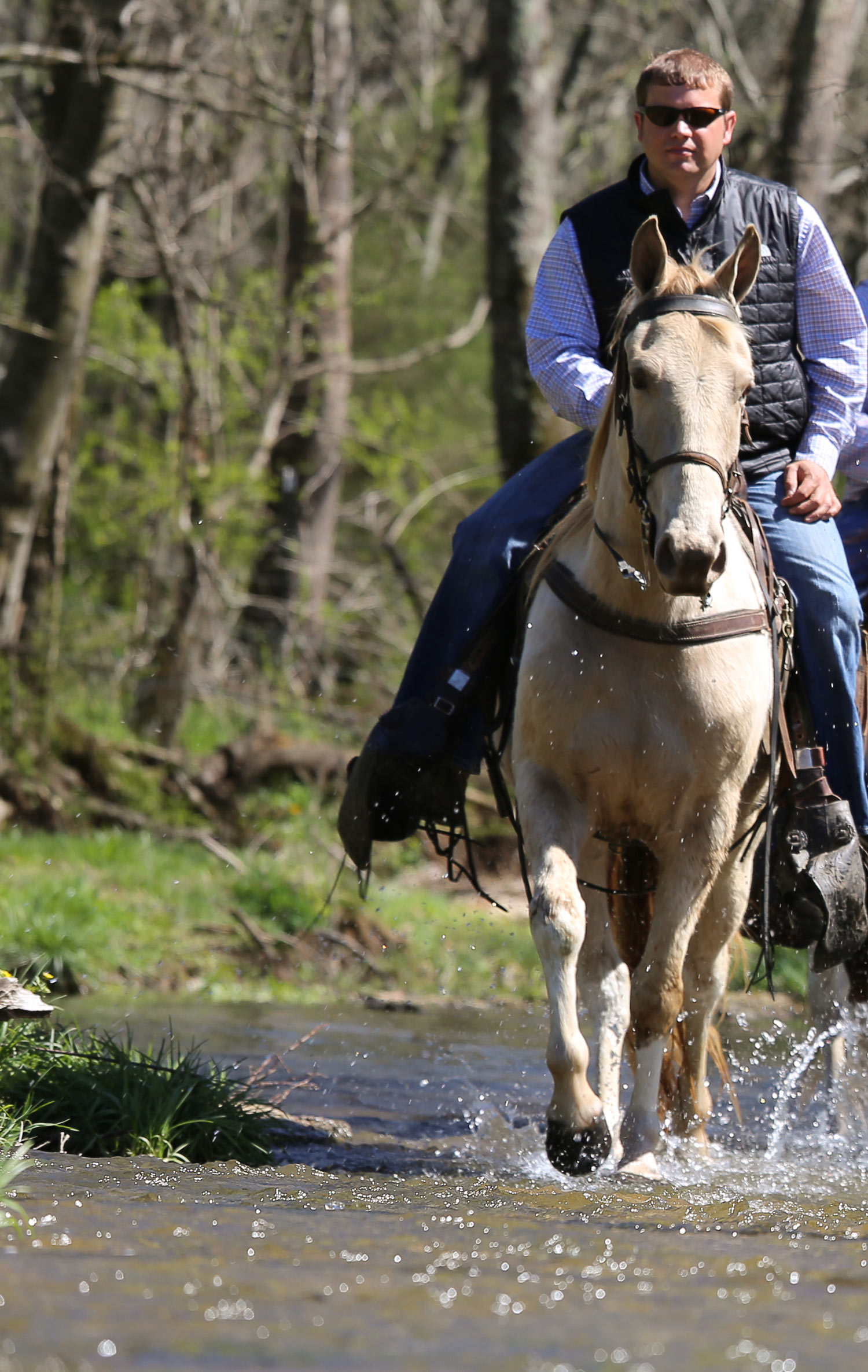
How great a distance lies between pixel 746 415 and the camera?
509 cm

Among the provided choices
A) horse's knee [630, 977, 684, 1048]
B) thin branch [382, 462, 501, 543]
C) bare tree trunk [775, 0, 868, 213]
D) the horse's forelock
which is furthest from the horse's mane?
thin branch [382, 462, 501, 543]

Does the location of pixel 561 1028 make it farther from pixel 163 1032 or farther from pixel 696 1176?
pixel 163 1032

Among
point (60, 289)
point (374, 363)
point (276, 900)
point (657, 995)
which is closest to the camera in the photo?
point (657, 995)

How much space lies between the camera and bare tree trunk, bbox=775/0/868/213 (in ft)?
38.3

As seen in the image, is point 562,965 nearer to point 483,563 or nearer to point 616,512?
point 616,512

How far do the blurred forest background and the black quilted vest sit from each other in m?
5.34

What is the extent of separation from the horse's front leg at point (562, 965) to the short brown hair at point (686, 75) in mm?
2219

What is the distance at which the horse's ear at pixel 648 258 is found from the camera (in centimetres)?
439

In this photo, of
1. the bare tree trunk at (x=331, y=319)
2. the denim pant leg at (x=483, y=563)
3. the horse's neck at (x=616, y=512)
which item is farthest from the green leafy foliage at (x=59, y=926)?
the bare tree trunk at (x=331, y=319)

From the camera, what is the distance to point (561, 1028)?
435 cm

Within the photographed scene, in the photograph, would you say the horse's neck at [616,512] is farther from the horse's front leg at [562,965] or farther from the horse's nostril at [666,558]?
the horse's front leg at [562,965]

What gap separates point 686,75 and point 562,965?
2.77 m

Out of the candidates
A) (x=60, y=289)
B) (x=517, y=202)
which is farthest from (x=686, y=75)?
(x=60, y=289)

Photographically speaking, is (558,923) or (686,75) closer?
(558,923)
